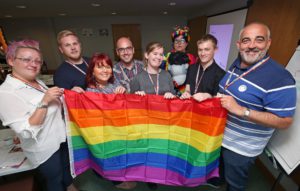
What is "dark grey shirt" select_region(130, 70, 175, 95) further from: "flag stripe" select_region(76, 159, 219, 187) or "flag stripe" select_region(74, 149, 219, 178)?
"flag stripe" select_region(76, 159, 219, 187)

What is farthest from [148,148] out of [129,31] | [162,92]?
[129,31]

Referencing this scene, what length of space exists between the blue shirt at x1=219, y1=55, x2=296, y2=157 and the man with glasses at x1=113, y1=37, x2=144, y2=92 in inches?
41.8

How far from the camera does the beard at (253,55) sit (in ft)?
3.98

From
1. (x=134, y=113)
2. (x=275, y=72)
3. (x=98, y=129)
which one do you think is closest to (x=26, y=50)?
(x=98, y=129)

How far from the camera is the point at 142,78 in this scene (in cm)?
171

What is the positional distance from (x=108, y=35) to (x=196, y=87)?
8641 mm

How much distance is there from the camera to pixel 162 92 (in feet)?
5.63

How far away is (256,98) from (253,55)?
0.33 meters

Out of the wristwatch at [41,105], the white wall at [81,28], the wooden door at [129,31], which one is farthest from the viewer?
the wooden door at [129,31]

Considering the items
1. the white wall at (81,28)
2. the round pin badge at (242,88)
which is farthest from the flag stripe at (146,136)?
the white wall at (81,28)

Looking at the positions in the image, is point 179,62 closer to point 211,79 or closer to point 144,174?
point 211,79

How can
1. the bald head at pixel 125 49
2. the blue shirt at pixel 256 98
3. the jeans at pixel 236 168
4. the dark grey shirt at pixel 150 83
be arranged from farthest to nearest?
the bald head at pixel 125 49, the dark grey shirt at pixel 150 83, the jeans at pixel 236 168, the blue shirt at pixel 256 98

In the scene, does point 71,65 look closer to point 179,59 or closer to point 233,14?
point 179,59

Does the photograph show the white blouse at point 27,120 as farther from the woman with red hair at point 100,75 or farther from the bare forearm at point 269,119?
the bare forearm at point 269,119
